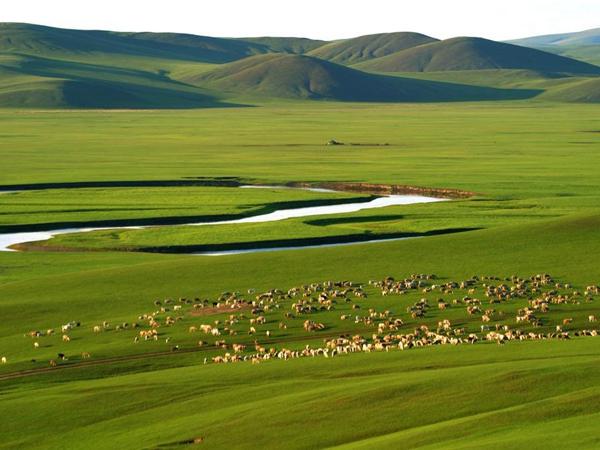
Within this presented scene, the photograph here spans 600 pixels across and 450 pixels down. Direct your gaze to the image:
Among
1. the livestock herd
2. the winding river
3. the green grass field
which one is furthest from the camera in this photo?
the winding river

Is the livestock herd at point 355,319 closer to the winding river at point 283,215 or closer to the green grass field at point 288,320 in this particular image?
the green grass field at point 288,320

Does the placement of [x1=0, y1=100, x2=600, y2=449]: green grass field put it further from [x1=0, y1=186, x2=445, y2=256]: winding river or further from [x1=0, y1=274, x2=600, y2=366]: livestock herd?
[x1=0, y1=186, x2=445, y2=256]: winding river

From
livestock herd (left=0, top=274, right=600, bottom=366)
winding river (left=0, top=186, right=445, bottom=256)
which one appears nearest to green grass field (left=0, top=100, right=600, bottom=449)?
livestock herd (left=0, top=274, right=600, bottom=366)

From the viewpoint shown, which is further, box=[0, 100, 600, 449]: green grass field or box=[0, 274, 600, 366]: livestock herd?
box=[0, 274, 600, 366]: livestock herd

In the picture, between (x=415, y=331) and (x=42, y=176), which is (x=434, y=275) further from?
(x=42, y=176)

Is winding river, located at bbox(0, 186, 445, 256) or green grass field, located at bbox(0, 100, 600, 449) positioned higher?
green grass field, located at bbox(0, 100, 600, 449)

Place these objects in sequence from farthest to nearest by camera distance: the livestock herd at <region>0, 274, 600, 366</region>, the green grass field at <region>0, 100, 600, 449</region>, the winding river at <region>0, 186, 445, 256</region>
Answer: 1. the winding river at <region>0, 186, 445, 256</region>
2. the livestock herd at <region>0, 274, 600, 366</region>
3. the green grass field at <region>0, 100, 600, 449</region>
